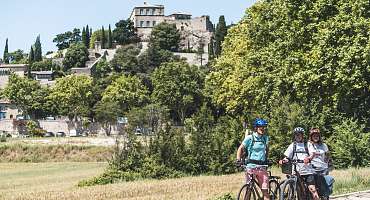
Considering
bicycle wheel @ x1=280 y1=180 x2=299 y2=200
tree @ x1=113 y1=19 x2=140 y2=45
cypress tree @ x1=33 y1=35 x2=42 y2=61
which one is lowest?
bicycle wheel @ x1=280 y1=180 x2=299 y2=200

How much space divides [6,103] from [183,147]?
10639 centimetres

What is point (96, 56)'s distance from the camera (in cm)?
16312

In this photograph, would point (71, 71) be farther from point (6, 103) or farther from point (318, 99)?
point (318, 99)

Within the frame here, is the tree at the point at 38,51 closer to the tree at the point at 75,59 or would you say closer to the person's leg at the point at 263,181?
the tree at the point at 75,59

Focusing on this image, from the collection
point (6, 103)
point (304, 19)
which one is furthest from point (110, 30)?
point (304, 19)

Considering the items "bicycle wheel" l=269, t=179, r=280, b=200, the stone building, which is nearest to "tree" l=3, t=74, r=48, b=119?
the stone building

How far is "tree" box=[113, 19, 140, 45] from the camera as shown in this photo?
17700 cm

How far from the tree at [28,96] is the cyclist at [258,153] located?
4051 inches

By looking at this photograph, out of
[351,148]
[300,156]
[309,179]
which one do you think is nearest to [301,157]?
[300,156]

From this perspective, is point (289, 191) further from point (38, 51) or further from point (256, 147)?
point (38, 51)

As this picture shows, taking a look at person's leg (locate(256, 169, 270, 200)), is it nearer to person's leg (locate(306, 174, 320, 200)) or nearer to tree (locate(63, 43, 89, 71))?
person's leg (locate(306, 174, 320, 200))

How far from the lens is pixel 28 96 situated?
11338 cm

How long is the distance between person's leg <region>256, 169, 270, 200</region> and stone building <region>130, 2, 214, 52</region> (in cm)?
16046

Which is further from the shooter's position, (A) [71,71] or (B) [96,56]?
(B) [96,56]
